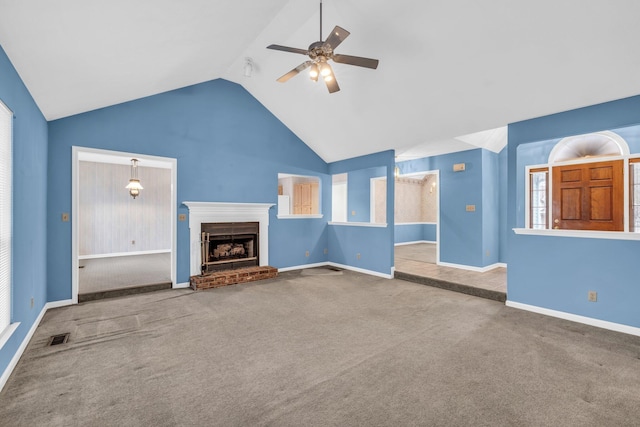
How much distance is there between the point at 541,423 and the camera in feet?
5.91

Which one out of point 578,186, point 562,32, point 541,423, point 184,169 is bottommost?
point 541,423

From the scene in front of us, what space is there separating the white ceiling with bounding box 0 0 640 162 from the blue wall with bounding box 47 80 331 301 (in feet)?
1.17

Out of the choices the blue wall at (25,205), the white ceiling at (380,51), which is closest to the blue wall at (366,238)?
the white ceiling at (380,51)

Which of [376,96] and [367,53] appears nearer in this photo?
[367,53]

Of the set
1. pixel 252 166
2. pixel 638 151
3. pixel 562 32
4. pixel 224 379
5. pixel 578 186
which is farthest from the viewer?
pixel 252 166

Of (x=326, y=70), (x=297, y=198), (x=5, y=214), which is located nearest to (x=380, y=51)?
(x=326, y=70)

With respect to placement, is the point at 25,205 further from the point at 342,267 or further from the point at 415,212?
the point at 415,212

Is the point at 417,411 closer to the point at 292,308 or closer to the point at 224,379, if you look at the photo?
the point at 224,379

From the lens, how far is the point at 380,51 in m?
3.82

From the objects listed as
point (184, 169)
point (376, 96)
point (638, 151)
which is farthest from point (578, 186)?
point (184, 169)

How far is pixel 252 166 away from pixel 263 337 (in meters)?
3.84

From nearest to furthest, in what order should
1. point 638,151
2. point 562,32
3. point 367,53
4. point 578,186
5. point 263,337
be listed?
point 562,32, point 263,337, point 367,53, point 638,151, point 578,186

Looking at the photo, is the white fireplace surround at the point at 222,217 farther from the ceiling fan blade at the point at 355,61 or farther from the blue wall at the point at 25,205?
the ceiling fan blade at the point at 355,61

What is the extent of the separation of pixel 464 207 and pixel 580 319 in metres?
3.08
